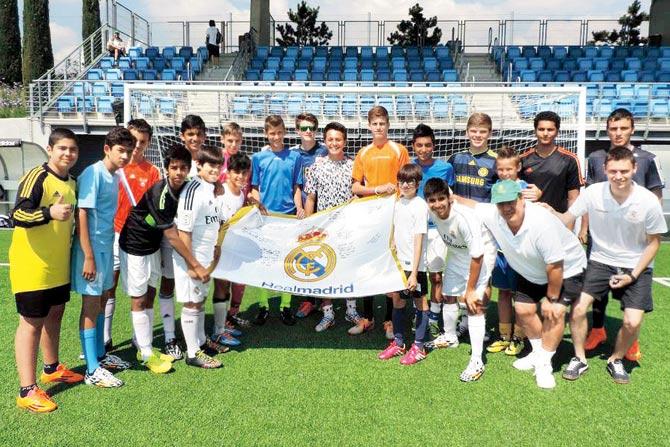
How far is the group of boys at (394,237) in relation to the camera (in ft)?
11.2

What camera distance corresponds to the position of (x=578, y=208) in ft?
13.1

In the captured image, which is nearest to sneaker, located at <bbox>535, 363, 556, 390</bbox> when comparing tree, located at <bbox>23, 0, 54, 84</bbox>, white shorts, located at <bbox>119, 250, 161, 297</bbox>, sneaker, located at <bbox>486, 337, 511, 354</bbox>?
sneaker, located at <bbox>486, 337, 511, 354</bbox>

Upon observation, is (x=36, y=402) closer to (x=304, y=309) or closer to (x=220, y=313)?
(x=220, y=313)

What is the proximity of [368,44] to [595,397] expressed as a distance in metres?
21.8

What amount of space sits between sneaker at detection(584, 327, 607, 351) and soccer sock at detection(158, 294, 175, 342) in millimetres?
3704

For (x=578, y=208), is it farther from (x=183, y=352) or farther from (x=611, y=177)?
(x=183, y=352)

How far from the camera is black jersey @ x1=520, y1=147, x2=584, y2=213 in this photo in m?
4.30

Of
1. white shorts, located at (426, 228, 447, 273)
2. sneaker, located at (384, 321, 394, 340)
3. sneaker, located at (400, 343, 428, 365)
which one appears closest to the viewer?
sneaker, located at (400, 343, 428, 365)

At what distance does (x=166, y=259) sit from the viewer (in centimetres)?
422

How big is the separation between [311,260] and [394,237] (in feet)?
2.48

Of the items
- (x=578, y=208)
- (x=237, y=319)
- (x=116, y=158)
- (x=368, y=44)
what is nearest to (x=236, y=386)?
(x=237, y=319)

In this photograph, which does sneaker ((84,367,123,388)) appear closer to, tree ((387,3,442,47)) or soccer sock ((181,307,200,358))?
soccer sock ((181,307,200,358))

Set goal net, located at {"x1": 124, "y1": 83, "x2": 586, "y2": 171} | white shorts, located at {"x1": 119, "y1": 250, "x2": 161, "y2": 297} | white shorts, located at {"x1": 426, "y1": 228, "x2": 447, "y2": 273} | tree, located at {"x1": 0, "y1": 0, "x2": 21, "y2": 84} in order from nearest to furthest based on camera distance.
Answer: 1. white shorts, located at {"x1": 119, "y1": 250, "x2": 161, "y2": 297}
2. white shorts, located at {"x1": 426, "y1": 228, "x2": 447, "y2": 273}
3. goal net, located at {"x1": 124, "y1": 83, "x2": 586, "y2": 171}
4. tree, located at {"x1": 0, "y1": 0, "x2": 21, "y2": 84}

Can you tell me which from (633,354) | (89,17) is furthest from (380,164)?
(89,17)
